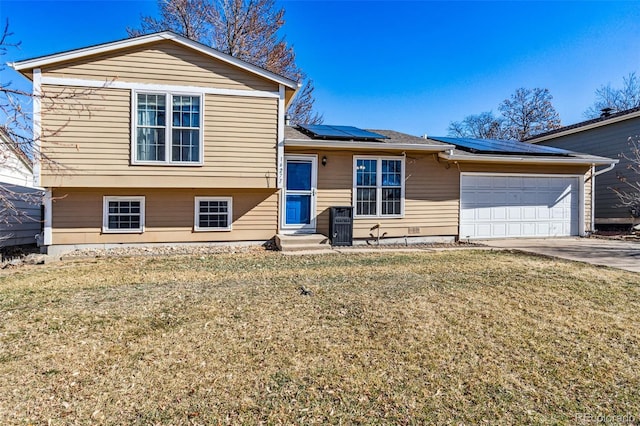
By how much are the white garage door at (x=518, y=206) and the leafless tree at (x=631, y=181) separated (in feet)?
7.91

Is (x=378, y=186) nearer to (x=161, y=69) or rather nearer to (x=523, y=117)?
(x=161, y=69)

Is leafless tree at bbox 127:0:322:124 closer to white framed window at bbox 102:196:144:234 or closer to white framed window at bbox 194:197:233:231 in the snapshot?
white framed window at bbox 194:197:233:231

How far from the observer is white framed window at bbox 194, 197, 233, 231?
8.70m

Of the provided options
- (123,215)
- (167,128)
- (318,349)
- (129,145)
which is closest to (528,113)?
(167,128)

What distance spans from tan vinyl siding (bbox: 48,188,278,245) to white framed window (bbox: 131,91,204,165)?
0.91 meters

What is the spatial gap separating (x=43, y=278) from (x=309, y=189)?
5837 millimetres

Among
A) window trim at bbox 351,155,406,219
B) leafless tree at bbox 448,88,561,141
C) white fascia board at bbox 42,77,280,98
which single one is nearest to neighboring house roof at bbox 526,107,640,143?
window trim at bbox 351,155,406,219

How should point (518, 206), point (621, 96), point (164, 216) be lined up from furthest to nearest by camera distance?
1. point (621, 96)
2. point (518, 206)
3. point (164, 216)

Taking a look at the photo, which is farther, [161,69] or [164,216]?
[164,216]

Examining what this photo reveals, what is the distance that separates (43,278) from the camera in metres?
5.70

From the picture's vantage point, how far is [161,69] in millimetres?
7926

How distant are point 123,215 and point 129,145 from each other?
1.73 meters

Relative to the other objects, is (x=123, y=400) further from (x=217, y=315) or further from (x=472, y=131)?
(x=472, y=131)

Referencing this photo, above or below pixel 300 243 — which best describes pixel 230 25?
above
